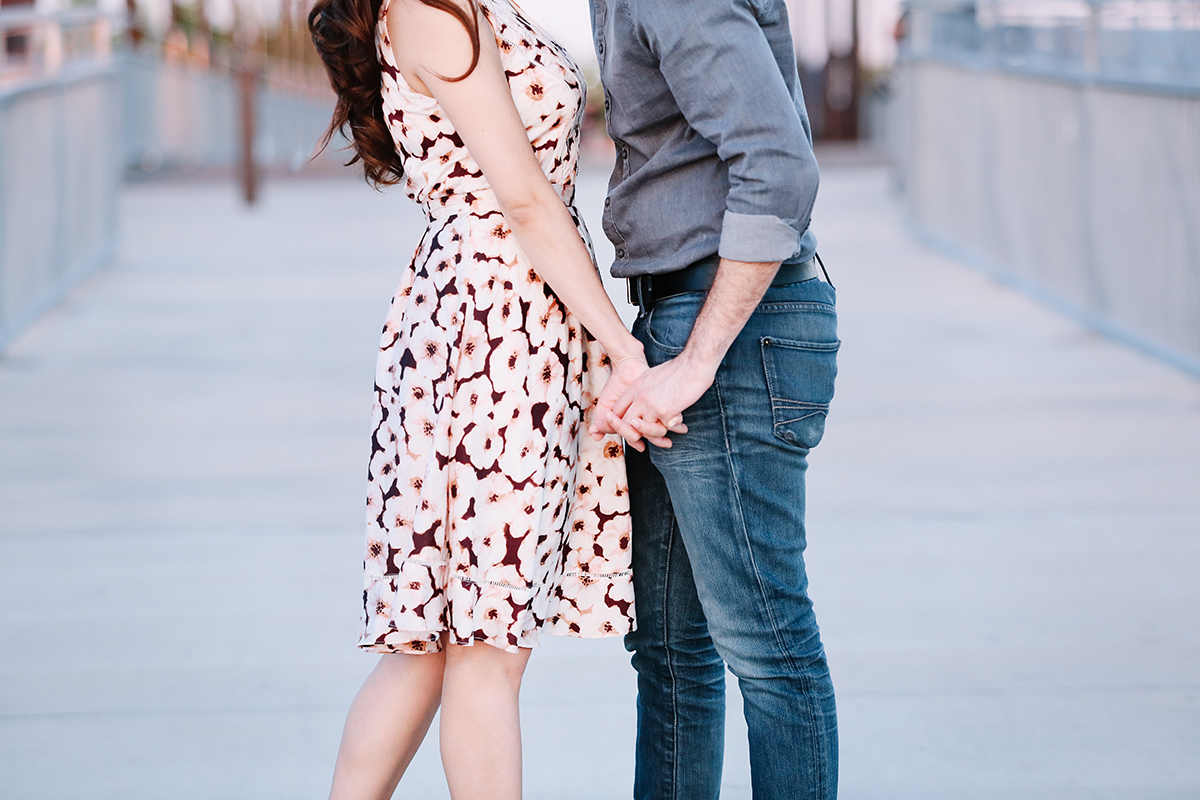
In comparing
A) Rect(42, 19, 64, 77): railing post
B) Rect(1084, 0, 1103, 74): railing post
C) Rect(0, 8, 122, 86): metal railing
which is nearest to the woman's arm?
Rect(1084, 0, 1103, 74): railing post

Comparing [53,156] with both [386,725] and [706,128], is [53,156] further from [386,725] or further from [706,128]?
[706,128]

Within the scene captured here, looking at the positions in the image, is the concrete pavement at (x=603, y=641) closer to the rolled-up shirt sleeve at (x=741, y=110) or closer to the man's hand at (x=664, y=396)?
the man's hand at (x=664, y=396)

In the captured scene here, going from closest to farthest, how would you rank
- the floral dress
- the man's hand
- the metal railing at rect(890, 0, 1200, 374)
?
1. the man's hand
2. the floral dress
3. the metal railing at rect(890, 0, 1200, 374)

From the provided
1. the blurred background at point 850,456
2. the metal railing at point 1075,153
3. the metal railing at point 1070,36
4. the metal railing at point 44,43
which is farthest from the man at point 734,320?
the metal railing at point 44,43

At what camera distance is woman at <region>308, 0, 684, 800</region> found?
2018 millimetres

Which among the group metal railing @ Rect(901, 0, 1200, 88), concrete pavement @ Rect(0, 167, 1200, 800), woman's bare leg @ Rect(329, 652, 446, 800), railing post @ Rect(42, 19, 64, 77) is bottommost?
concrete pavement @ Rect(0, 167, 1200, 800)

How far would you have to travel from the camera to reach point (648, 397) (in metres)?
1.98

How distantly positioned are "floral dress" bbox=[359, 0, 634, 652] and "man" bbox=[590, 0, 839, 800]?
10 centimetres

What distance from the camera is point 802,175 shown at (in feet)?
6.05

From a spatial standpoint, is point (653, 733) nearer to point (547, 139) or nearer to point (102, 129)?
point (547, 139)

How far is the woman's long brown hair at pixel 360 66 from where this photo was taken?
203 cm

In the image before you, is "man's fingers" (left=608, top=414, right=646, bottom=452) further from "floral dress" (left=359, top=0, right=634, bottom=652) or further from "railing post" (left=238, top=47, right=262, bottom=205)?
"railing post" (left=238, top=47, right=262, bottom=205)

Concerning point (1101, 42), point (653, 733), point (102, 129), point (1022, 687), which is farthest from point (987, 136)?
point (653, 733)

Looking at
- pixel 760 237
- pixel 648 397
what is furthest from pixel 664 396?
pixel 760 237
